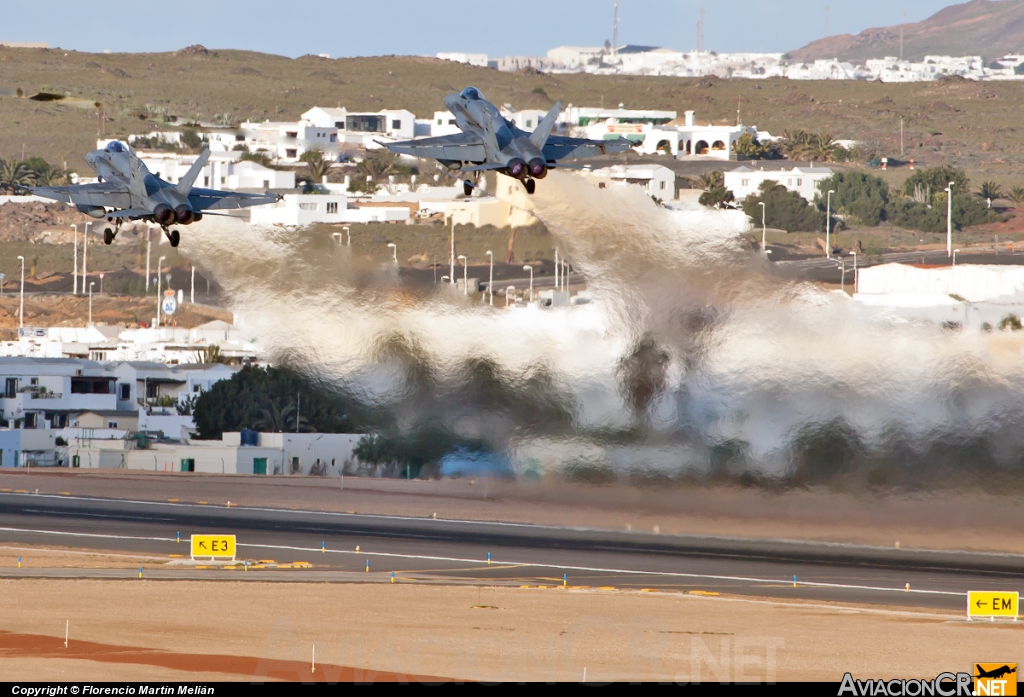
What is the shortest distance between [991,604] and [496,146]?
22862 mm

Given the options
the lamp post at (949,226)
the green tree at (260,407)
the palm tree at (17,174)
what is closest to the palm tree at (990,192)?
the lamp post at (949,226)

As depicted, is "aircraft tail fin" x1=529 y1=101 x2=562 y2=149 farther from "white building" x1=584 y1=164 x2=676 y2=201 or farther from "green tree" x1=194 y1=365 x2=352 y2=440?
"white building" x1=584 y1=164 x2=676 y2=201

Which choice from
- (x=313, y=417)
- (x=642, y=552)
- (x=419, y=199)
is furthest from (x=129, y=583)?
(x=419, y=199)

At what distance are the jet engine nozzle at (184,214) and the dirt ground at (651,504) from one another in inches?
1076

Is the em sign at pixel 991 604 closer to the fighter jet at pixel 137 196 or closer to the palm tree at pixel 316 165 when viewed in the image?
the fighter jet at pixel 137 196

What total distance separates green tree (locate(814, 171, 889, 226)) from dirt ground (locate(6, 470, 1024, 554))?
337 ft

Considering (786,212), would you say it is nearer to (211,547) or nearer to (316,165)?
(316,165)

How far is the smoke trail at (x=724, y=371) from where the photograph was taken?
206ft

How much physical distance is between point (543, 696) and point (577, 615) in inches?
624

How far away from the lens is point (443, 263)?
139m

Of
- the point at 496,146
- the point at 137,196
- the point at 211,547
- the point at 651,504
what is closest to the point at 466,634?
the point at 496,146

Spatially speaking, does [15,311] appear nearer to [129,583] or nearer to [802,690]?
[129,583]

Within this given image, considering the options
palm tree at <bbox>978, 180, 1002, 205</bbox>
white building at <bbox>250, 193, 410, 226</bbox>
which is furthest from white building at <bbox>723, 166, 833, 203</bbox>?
white building at <bbox>250, 193, 410, 226</bbox>

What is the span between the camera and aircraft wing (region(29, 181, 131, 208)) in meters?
55.7
